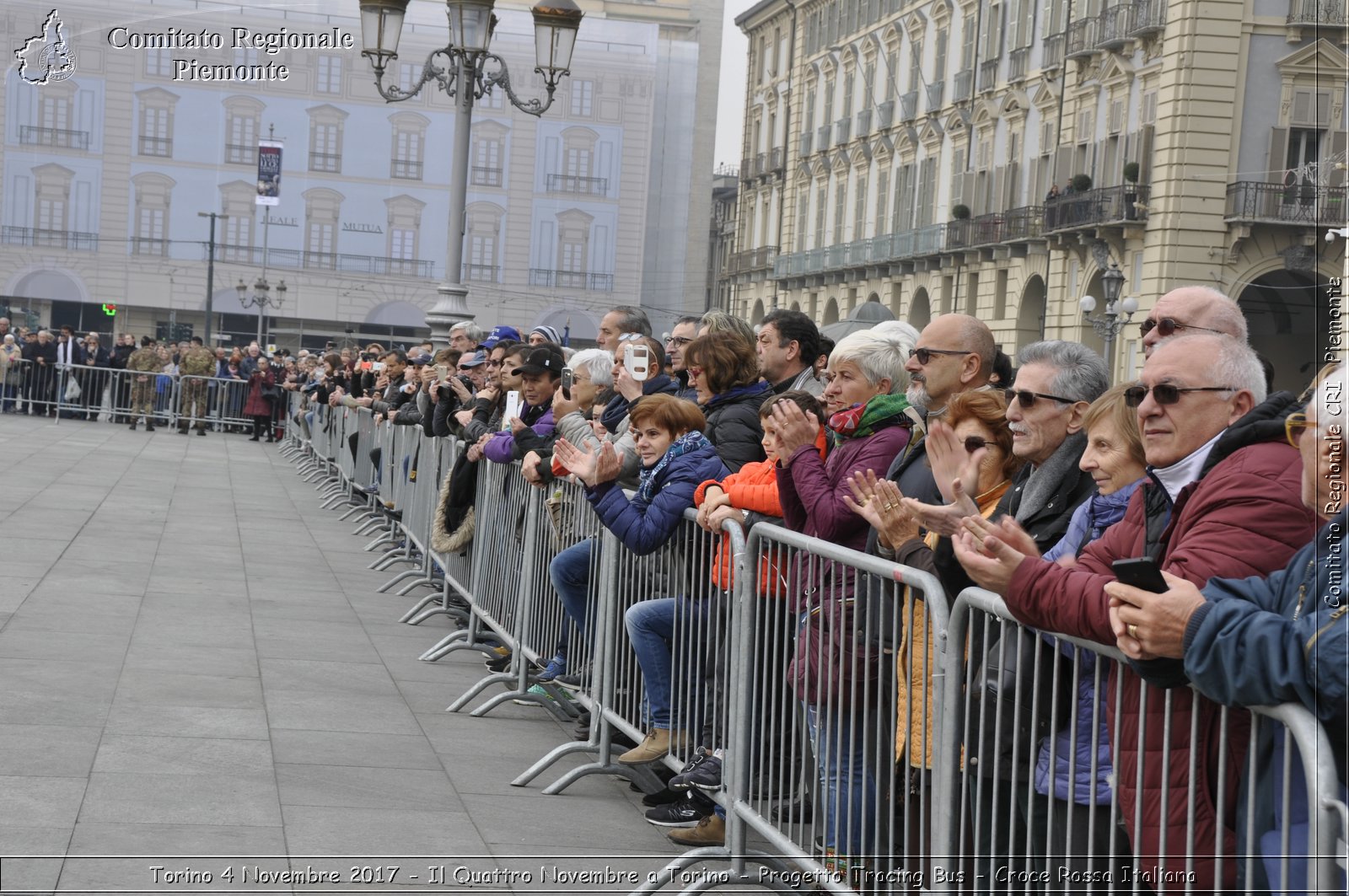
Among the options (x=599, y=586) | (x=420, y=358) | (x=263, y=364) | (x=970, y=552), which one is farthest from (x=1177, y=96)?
(x=970, y=552)

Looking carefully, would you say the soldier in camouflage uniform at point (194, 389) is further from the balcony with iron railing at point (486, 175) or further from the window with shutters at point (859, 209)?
the balcony with iron railing at point (486, 175)

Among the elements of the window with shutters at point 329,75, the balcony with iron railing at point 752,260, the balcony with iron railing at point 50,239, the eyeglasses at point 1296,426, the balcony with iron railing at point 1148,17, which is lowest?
the eyeglasses at point 1296,426

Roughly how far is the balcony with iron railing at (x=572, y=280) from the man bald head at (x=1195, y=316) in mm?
58571

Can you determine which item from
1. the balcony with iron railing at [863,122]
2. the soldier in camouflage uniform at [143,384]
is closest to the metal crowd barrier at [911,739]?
the soldier in camouflage uniform at [143,384]

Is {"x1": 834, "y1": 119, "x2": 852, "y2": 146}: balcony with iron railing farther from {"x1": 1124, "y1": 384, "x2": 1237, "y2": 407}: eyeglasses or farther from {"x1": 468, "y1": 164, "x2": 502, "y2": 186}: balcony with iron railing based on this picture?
{"x1": 1124, "y1": 384, "x2": 1237, "y2": 407}: eyeglasses

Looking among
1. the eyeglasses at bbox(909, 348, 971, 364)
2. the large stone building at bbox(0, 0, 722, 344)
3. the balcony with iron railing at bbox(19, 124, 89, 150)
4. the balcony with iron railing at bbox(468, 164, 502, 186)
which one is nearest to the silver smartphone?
the eyeglasses at bbox(909, 348, 971, 364)

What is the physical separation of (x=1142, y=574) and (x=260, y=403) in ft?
100

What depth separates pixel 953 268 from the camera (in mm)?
47875

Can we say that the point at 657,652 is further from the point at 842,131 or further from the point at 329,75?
the point at 329,75

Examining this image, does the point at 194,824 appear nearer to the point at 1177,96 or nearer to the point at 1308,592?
the point at 1308,592

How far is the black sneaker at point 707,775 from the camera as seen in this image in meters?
5.35

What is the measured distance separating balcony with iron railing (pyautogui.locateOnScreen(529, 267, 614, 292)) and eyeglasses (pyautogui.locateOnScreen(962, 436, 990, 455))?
5875 centimetres

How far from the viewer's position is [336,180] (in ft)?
202

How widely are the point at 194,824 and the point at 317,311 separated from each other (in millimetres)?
58224
